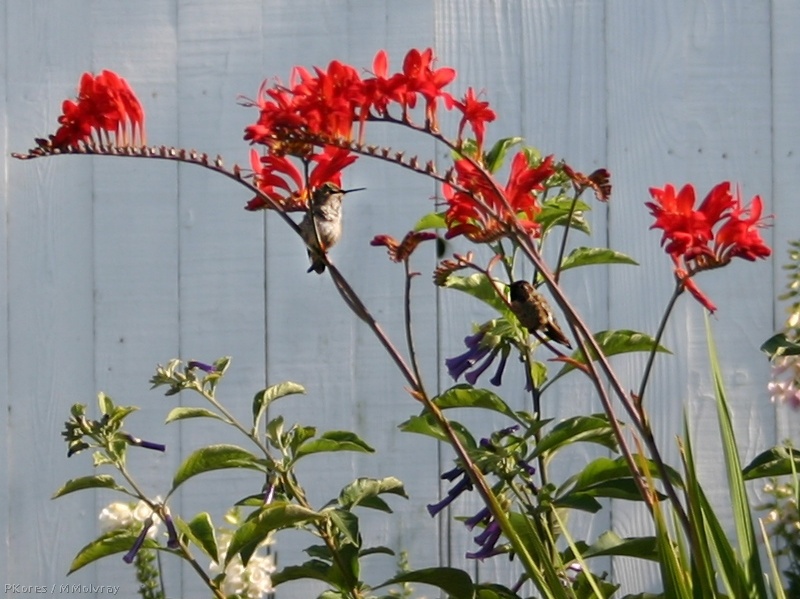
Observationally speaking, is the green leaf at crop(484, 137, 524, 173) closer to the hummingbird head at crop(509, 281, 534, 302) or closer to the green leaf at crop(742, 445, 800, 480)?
the hummingbird head at crop(509, 281, 534, 302)

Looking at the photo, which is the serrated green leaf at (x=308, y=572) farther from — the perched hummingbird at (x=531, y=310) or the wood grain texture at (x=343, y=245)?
the wood grain texture at (x=343, y=245)

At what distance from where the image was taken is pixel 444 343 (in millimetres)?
2143

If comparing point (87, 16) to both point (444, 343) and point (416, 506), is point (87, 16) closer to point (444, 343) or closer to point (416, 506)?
point (444, 343)

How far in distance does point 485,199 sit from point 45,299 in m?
1.17

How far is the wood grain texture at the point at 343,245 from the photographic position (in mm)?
2141

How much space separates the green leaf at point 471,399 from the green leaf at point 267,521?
218mm

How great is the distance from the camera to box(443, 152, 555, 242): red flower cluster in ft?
3.84

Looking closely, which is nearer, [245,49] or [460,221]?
[460,221]

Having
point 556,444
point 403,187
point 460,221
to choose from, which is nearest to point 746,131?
point 403,187

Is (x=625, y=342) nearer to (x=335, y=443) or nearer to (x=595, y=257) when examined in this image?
(x=595, y=257)

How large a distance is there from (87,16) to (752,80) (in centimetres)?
117

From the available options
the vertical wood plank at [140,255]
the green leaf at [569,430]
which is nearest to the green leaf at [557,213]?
the green leaf at [569,430]

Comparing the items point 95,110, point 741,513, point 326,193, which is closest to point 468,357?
point 326,193

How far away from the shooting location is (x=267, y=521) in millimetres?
1402
